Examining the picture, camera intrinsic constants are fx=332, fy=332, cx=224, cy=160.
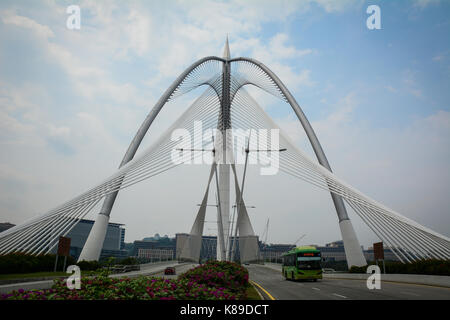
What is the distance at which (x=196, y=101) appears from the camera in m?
29.5

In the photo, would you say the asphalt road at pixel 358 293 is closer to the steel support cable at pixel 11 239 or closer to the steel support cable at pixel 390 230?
the steel support cable at pixel 390 230

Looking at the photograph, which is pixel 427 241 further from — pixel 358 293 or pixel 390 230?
pixel 358 293

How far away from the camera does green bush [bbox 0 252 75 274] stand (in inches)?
723

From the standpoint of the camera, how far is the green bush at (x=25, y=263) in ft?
60.3

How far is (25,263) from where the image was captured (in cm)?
1959

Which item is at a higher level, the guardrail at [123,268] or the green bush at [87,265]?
the green bush at [87,265]

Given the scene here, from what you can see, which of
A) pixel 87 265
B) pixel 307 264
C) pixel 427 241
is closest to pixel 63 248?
pixel 87 265

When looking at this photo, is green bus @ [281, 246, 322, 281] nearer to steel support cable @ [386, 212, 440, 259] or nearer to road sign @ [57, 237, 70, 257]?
steel support cable @ [386, 212, 440, 259]

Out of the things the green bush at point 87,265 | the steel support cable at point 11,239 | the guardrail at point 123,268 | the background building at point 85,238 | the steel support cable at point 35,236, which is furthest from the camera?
the background building at point 85,238

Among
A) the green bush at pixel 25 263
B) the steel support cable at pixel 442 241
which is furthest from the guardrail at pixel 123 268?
the steel support cable at pixel 442 241

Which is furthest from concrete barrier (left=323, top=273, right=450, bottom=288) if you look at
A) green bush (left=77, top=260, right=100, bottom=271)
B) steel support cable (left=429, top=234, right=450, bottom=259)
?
green bush (left=77, top=260, right=100, bottom=271)
